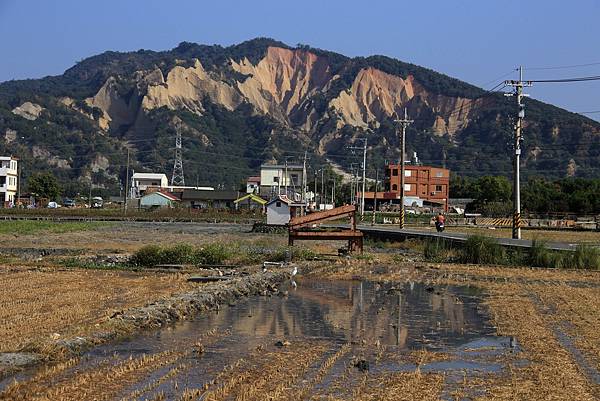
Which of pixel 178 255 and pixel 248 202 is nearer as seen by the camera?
pixel 178 255

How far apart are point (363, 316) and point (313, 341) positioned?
10.0ft

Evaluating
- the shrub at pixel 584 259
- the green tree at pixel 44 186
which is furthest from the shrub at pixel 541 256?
the green tree at pixel 44 186

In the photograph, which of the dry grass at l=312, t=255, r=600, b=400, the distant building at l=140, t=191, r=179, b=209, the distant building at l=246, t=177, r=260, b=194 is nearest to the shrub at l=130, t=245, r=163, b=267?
the dry grass at l=312, t=255, r=600, b=400

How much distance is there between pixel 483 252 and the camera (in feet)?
Answer: 99.2

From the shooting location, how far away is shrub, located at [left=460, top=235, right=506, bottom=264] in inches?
1186

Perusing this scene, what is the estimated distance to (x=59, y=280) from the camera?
19.4m

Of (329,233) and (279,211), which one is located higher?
(279,211)

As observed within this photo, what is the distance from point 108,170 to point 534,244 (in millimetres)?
152528

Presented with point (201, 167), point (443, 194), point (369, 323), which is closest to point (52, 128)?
point (201, 167)

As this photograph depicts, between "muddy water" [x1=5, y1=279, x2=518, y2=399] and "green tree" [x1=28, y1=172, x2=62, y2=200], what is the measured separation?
92.0m

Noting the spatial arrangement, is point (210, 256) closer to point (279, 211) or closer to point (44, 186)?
point (279, 211)

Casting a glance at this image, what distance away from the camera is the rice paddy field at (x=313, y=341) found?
27.9 ft

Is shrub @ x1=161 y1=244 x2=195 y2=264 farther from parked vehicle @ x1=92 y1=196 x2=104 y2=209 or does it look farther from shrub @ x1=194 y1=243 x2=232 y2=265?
parked vehicle @ x1=92 y1=196 x2=104 y2=209

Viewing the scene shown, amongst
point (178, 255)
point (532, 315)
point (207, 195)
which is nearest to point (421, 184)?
point (207, 195)
